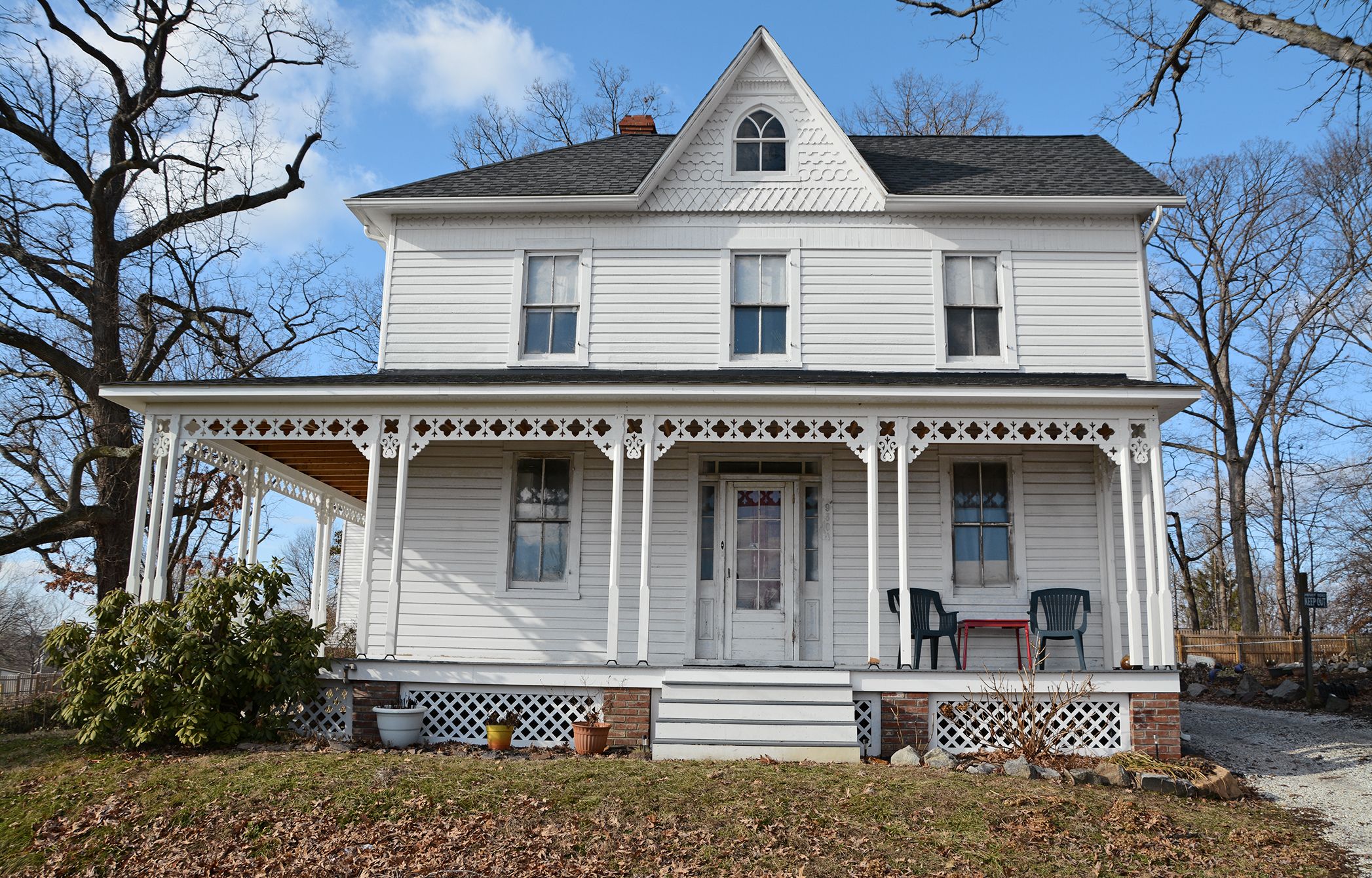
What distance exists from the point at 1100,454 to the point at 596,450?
614 centimetres

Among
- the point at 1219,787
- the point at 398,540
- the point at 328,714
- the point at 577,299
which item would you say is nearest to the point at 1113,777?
the point at 1219,787

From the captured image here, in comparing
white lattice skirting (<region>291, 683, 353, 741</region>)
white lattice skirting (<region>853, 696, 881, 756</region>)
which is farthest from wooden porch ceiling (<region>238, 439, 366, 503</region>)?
white lattice skirting (<region>853, 696, 881, 756</region>)

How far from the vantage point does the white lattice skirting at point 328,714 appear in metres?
10.4

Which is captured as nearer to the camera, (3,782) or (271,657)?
(3,782)

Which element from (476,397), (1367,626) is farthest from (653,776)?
(1367,626)

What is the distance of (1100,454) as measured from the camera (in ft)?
40.2

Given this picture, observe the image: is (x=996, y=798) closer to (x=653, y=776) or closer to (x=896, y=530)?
(x=653, y=776)

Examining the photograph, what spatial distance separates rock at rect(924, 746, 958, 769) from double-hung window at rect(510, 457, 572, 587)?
195 inches

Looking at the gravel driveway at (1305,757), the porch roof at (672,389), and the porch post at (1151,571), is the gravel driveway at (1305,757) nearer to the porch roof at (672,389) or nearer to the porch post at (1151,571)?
the porch post at (1151,571)

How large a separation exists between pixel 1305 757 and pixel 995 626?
11.4 feet

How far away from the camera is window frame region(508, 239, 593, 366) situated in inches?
516

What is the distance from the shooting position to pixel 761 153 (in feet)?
44.4

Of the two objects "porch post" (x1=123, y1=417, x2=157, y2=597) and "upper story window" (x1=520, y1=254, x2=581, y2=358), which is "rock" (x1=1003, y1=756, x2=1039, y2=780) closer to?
"upper story window" (x1=520, y1=254, x2=581, y2=358)

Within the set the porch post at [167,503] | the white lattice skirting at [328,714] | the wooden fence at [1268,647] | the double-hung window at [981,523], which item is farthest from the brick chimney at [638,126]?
the wooden fence at [1268,647]
